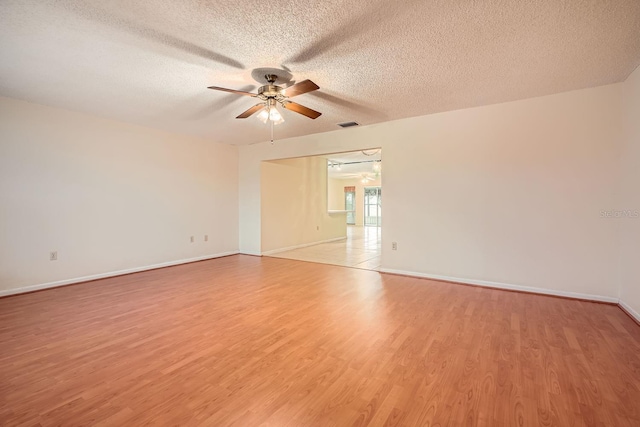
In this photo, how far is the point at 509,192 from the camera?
366cm

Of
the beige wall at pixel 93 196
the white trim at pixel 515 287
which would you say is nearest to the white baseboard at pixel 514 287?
the white trim at pixel 515 287

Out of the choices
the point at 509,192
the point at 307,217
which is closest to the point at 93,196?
the point at 307,217

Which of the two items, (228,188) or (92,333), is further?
(228,188)

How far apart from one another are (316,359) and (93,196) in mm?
4304

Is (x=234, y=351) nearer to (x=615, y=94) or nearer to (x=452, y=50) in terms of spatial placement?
(x=452, y=50)

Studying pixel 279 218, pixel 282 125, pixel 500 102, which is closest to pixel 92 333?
pixel 282 125

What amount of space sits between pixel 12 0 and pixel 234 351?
113 inches

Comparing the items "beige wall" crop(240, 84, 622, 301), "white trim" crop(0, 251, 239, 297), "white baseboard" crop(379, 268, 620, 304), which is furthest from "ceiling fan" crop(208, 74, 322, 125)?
"white trim" crop(0, 251, 239, 297)

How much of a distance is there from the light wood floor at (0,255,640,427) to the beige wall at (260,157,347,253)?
3103 millimetres

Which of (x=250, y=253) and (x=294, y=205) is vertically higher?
(x=294, y=205)

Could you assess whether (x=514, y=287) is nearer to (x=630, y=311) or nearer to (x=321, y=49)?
(x=630, y=311)

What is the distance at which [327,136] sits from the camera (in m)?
5.18

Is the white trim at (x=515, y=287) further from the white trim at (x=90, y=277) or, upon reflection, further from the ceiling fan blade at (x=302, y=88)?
the white trim at (x=90, y=277)

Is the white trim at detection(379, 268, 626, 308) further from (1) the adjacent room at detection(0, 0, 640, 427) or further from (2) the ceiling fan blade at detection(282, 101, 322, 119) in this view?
(2) the ceiling fan blade at detection(282, 101, 322, 119)
